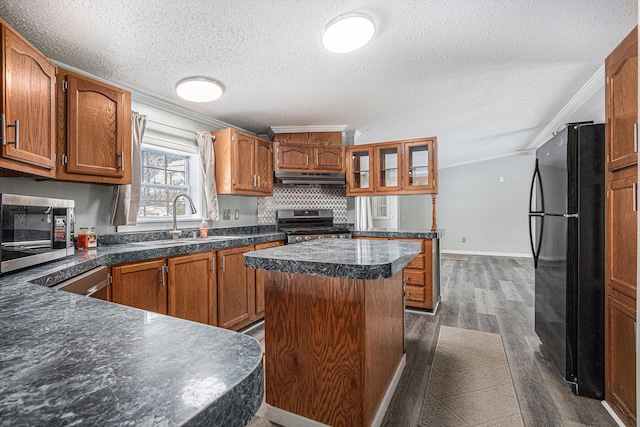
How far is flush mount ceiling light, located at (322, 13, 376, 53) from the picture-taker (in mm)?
1846

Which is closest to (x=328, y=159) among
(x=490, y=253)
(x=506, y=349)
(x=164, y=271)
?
(x=164, y=271)

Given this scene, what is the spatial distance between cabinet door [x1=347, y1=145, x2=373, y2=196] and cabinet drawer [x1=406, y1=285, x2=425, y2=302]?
54.5 inches

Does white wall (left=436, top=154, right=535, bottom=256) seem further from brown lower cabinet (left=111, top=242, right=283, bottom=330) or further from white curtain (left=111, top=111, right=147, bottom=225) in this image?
white curtain (left=111, top=111, right=147, bottom=225)

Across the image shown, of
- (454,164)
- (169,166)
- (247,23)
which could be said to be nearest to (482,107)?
(247,23)

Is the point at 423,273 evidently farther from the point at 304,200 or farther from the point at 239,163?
the point at 239,163

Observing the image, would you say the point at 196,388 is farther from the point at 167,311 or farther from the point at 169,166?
the point at 169,166

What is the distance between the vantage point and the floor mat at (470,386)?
166 cm

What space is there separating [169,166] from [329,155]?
199cm

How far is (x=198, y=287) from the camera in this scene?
256cm

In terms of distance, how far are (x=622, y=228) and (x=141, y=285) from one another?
300cm

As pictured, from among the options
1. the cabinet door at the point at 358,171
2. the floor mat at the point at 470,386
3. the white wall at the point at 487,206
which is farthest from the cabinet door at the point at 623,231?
→ the white wall at the point at 487,206

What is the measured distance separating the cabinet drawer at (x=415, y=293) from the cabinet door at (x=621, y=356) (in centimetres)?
178

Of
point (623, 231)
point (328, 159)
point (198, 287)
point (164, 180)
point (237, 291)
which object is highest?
point (328, 159)

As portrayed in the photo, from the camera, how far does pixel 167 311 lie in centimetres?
234
